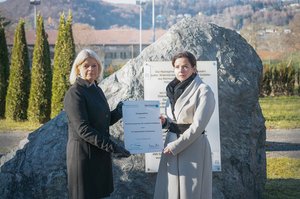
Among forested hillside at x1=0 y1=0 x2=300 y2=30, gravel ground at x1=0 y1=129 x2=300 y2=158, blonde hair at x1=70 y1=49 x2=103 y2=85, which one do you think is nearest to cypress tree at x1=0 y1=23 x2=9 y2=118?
gravel ground at x1=0 y1=129 x2=300 y2=158

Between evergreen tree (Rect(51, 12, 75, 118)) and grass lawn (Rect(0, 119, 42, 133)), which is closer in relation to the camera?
grass lawn (Rect(0, 119, 42, 133))

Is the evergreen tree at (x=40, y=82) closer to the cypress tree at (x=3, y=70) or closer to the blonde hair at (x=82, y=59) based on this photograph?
the cypress tree at (x=3, y=70)

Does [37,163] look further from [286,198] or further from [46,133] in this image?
[286,198]

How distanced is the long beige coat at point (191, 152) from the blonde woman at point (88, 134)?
1.46 feet

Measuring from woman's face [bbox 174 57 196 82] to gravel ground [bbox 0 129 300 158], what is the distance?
277 inches

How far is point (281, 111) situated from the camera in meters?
19.1

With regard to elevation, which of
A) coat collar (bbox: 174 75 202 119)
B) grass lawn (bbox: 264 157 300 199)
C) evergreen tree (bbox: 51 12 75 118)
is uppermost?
evergreen tree (bbox: 51 12 75 118)

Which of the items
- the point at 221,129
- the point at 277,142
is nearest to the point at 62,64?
the point at 277,142

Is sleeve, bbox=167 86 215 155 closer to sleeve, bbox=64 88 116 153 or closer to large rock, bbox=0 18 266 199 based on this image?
sleeve, bbox=64 88 116 153

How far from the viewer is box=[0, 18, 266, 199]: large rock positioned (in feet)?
19.0

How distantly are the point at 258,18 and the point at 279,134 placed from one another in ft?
249

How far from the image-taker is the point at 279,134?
14195 millimetres

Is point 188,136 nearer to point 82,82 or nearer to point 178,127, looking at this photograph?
point 178,127

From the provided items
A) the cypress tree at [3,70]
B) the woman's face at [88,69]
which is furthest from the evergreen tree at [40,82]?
the woman's face at [88,69]
